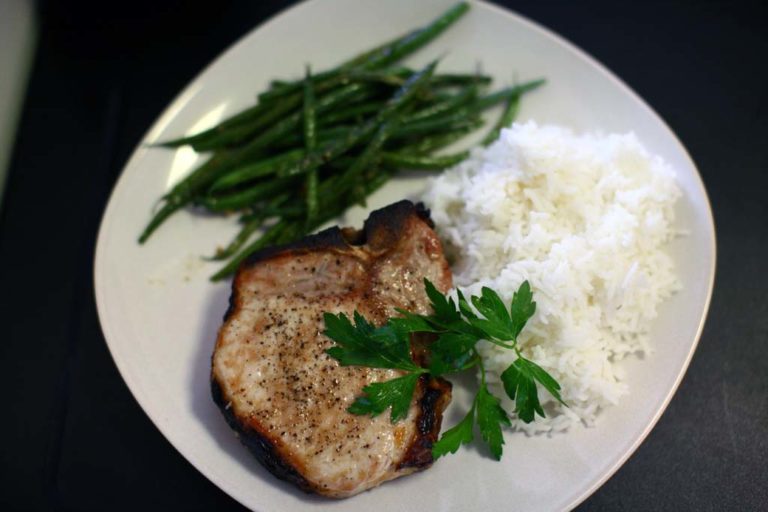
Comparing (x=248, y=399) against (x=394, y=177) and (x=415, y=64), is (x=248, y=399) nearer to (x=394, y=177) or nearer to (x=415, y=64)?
(x=394, y=177)

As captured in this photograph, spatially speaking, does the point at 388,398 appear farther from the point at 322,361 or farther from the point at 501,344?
the point at 501,344

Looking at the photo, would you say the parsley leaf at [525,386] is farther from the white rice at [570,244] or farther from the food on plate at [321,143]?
the food on plate at [321,143]

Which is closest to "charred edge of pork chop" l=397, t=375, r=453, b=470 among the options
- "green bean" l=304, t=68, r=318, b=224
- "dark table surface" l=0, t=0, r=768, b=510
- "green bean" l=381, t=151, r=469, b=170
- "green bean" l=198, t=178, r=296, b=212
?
"dark table surface" l=0, t=0, r=768, b=510

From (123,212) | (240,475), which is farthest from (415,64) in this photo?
(240,475)

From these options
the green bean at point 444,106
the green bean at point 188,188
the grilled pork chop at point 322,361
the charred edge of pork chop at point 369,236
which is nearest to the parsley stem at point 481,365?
the grilled pork chop at point 322,361

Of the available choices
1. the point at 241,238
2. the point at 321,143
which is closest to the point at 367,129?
the point at 321,143

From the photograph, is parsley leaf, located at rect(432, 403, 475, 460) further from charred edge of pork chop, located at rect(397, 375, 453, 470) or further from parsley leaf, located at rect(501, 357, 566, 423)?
parsley leaf, located at rect(501, 357, 566, 423)

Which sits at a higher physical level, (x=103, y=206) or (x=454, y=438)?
(x=103, y=206)
